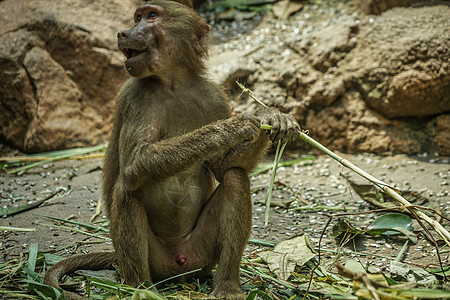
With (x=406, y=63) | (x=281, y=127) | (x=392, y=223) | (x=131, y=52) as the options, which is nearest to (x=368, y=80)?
(x=406, y=63)

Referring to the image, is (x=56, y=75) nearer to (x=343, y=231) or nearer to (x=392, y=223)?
(x=343, y=231)

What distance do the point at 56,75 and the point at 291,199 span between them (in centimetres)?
465

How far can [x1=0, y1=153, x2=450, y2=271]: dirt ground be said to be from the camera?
496cm

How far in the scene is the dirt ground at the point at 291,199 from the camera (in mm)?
4965

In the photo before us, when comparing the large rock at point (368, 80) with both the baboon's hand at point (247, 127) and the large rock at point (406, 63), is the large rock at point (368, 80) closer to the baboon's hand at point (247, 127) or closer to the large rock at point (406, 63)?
the large rock at point (406, 63)

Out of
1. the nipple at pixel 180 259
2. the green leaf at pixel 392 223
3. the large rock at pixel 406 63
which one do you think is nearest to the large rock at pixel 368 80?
the large rock at pixel 406 63

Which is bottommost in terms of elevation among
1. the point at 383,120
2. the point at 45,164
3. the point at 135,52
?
the point at 45,164

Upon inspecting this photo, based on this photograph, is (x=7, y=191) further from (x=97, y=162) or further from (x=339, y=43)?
(x=339, y=43)

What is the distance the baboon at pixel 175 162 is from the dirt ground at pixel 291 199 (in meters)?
0.84

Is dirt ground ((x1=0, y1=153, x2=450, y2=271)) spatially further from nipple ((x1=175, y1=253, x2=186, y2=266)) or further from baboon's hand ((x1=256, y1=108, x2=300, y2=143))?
nipple ((x1=175, y1=253, x2=186, y2=266))

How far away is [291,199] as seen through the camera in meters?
6.34

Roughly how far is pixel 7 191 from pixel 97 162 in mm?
1509

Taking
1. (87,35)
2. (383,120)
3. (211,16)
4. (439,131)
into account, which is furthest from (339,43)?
(87,35)

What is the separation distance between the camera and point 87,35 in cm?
855
